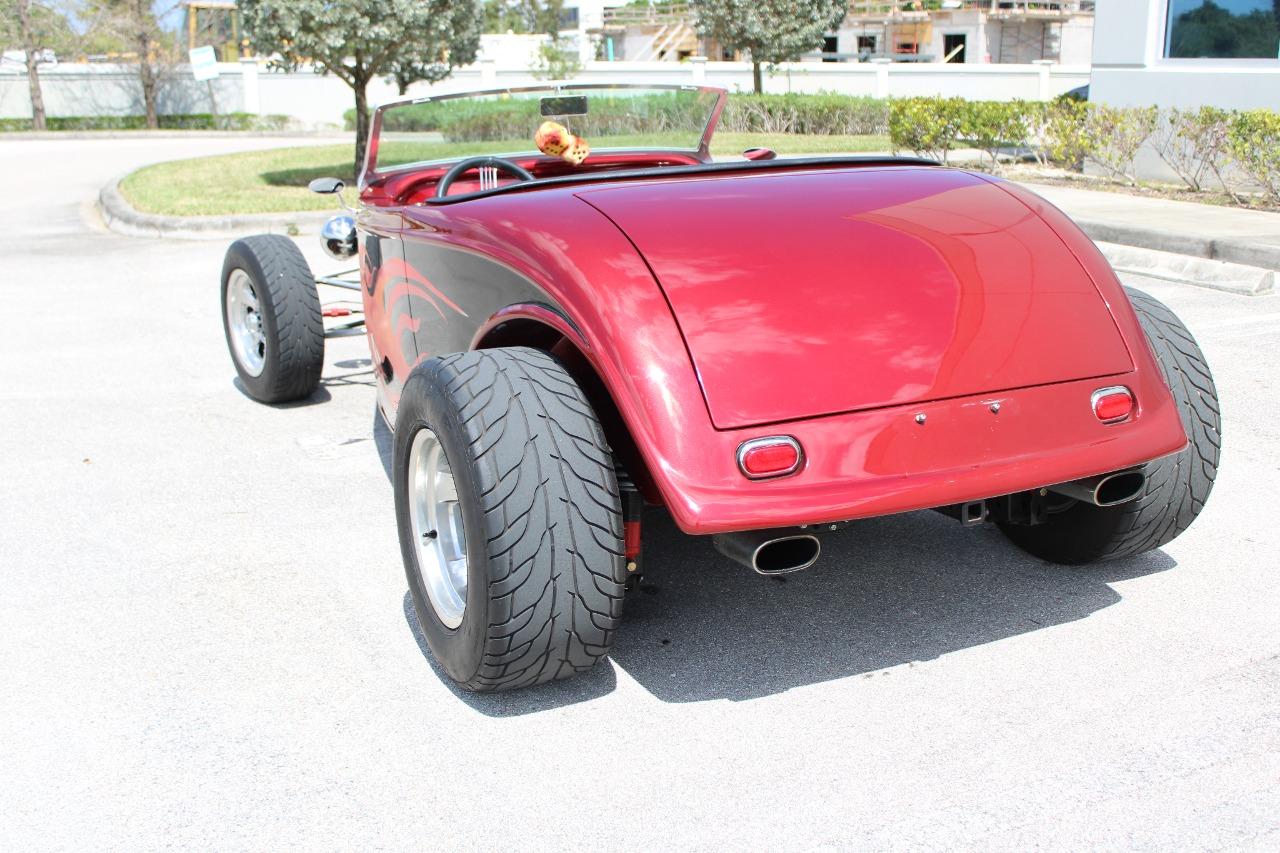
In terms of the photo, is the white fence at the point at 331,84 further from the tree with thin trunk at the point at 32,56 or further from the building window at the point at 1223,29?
the building window at the point at 1223,29

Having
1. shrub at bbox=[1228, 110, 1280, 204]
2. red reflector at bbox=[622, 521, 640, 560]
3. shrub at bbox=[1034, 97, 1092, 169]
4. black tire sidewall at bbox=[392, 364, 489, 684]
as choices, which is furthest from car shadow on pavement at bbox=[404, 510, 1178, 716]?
shrub at bbox=[1034, 97, 1092, 169]

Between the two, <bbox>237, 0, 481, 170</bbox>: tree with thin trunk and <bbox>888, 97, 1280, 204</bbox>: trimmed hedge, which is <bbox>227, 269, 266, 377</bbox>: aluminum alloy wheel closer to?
<bbox>888, 97, 1280, 204</bbox>: trimmed hedge

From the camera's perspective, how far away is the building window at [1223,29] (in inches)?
524

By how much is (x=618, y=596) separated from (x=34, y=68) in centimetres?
3966

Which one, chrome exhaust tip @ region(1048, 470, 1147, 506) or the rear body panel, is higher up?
the rear body panel

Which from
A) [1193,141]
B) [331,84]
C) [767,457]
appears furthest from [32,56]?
[767,457]

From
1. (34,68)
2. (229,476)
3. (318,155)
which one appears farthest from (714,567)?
(34,68)

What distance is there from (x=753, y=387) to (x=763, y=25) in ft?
97.5

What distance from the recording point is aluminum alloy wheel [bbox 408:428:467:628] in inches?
130

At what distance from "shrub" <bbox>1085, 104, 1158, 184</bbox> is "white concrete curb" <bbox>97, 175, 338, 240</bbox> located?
8.45 m

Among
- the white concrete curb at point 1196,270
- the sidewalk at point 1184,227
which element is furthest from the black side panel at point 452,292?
the sidewalk at point 1184,227

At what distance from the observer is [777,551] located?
2820mm

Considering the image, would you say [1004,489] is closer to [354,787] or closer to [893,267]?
[893,267]

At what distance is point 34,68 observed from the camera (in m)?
36.8
